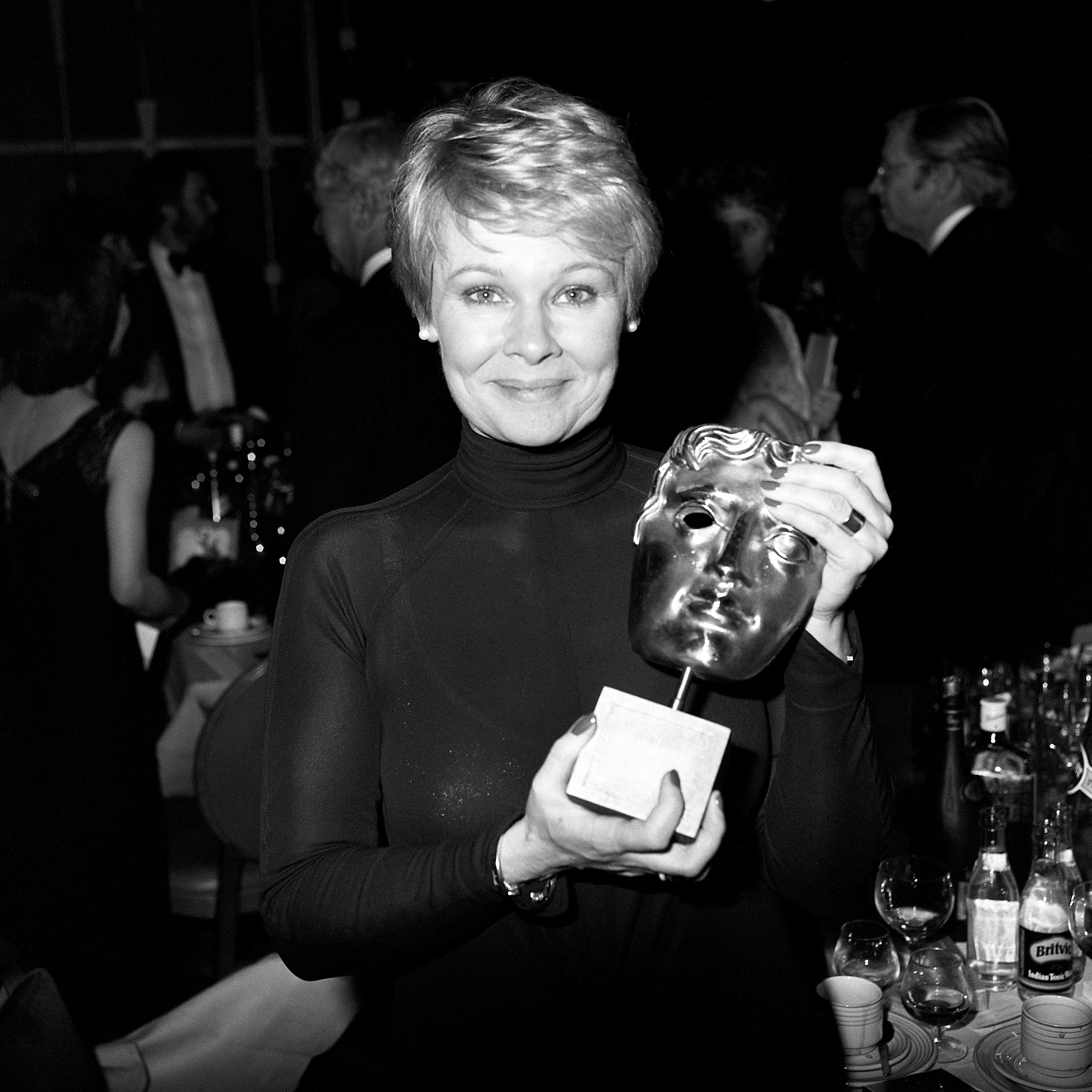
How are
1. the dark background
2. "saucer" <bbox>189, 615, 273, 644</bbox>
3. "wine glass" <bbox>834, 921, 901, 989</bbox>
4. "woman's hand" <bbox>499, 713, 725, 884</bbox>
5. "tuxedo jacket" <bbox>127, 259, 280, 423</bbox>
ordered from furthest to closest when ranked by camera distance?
1. the dark background
2. "tuxedo jacket" <bbox>127, 259, 280, 423</bbox>
3. "saucer" <bbox>189, 615, 273, 644</bbox>
4. "wine glass" <bbox>834, 921, 901, 989</bbox>
5. "woman's hand" <bbox>499, 713, 725, 884</bbox>

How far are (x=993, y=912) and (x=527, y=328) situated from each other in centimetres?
114

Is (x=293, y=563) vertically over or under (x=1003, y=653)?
over

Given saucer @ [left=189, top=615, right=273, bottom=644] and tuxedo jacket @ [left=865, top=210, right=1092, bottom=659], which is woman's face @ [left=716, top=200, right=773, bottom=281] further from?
saucer @ [left=189, top=615, right=273, bottom=644]

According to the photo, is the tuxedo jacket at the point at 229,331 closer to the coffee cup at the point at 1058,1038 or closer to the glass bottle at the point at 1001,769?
the glass bottle at the point at 1001,769

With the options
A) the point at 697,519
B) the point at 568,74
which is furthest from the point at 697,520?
the point at 568,74

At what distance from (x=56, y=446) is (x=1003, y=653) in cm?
233

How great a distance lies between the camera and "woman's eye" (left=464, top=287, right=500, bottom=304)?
1188 mm

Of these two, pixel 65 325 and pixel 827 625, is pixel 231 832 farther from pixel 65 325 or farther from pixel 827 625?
pixel 827 625

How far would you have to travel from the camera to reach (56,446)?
9.50ft

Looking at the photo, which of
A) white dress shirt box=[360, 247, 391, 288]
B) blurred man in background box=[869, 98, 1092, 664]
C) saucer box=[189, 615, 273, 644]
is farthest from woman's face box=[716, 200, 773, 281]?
saucer box=[189, 615, 273, 644]

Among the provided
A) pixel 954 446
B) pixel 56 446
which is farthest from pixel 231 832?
pixel 954 446

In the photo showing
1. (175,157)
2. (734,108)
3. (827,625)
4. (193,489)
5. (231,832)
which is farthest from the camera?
(734,108)

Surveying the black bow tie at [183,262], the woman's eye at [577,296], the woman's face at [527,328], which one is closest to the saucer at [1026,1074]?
the woman's face at [527,328]

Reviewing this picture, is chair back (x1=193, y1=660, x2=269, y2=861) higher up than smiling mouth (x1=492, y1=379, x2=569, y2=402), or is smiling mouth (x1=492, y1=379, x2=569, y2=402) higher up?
smiling mouth (x1=492, y1=379, x2=569, y2=402)
